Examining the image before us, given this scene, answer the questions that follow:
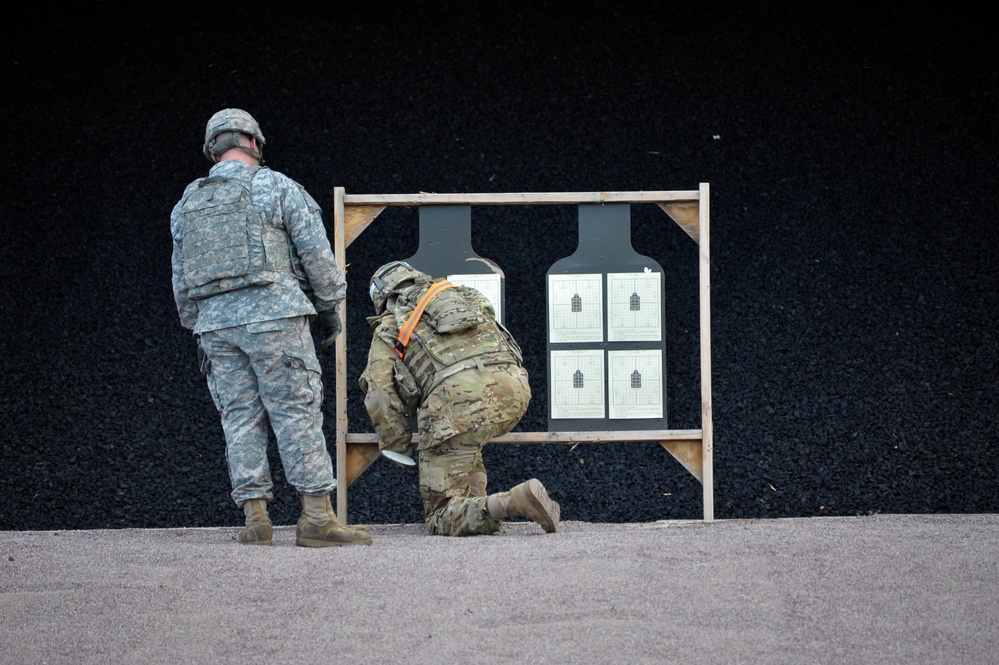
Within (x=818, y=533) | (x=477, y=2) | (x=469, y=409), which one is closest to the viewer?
(x=818, y=533)

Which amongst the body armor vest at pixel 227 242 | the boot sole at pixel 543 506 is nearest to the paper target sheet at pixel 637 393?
the boot sole at pixel 543 506

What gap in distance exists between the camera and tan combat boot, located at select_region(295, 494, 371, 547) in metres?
3.81

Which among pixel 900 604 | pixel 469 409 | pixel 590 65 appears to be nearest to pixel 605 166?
pixel 590 65

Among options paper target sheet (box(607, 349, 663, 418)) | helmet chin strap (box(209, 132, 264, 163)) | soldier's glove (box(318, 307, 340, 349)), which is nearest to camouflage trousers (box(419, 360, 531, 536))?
soldier's glove (box(318, 307, 340, 349))

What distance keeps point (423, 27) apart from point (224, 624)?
326 centimetres

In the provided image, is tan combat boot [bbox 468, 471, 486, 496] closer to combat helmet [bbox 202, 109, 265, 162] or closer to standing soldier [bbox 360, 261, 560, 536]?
standing soldier [bbox 360, 261, 560, 536]

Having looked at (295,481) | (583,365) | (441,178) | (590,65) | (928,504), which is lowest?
(928,504)

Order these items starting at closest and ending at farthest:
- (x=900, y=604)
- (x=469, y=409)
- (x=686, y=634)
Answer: (x=686, y=634), (x=900, y=604), (x=469, y=409)

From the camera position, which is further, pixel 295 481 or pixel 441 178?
pixel 441 178

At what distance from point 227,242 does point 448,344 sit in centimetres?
88

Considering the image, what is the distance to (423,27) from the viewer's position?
17.2ft

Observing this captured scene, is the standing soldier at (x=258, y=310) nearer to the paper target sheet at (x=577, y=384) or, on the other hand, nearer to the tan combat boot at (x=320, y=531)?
the tan combat boot at (x=320, y=531)

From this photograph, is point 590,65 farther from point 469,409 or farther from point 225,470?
point 225,470

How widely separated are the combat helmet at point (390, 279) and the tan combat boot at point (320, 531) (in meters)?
0.84
